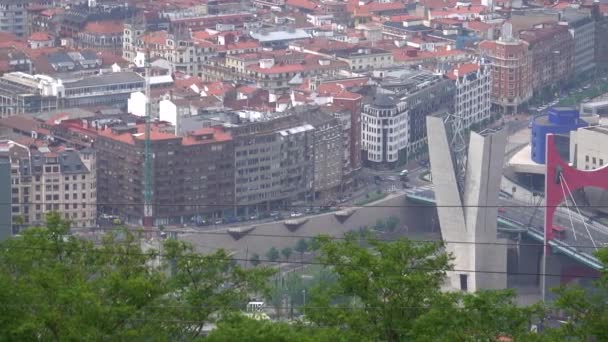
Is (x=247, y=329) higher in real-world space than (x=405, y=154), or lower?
higher

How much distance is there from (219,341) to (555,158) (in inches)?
471

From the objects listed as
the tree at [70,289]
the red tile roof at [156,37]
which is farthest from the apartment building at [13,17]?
the tree at [70,289]

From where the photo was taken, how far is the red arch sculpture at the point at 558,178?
2153 centimetres

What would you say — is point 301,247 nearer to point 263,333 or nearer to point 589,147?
point 589,147

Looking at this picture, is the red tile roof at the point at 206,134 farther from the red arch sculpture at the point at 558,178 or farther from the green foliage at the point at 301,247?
the red arch sculpture at the point at 558,178

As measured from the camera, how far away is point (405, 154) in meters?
26.7

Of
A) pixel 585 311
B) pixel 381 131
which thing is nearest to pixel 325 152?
pixel 381 131

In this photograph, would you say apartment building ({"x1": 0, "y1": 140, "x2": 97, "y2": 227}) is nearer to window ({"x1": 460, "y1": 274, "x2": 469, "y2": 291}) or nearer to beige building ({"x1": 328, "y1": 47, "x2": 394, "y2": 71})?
window ({"x1": 460, "y1": 274, "x2": 469, "y2": 291})

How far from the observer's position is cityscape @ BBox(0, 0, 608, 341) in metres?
10.6

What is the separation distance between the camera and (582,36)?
1282 inches

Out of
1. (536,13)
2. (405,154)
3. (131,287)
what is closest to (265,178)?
(405,154)

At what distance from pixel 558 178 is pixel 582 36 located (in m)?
11.2

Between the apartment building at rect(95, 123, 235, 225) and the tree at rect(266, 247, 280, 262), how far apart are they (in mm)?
1380

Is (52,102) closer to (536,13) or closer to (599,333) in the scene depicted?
(536,13)
